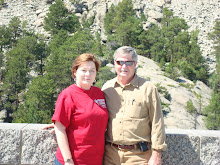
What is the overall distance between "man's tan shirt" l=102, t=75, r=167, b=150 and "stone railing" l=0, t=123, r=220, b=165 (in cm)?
67

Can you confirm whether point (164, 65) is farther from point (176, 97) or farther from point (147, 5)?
point (147, 5)

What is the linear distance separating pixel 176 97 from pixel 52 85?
1740 cm

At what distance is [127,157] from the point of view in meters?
2.73

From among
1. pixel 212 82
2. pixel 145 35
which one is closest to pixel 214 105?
pixel 212 82

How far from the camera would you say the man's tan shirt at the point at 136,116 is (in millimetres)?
2684

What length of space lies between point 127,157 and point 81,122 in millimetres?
705

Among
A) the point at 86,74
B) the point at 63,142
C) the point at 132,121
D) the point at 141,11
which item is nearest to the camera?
the point at 63,142

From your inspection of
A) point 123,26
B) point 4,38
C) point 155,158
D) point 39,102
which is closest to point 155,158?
point 155,158

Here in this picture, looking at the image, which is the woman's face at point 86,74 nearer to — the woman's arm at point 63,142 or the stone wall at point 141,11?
the woman's arm at point 63,142

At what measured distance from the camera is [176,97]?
1321 inches

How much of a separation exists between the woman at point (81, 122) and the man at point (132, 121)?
18cm

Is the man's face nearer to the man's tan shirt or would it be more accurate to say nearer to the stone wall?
the man's tan shirt

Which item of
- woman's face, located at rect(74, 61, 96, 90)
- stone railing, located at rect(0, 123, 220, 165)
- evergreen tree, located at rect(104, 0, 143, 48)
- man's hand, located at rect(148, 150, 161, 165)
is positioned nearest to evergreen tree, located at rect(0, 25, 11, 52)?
evergreen tree, located at rect(104, 0, 143, 48)

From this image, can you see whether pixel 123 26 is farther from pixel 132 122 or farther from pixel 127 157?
pixel 127 157
